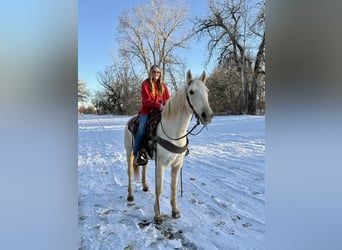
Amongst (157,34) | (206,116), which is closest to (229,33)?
(157,34)

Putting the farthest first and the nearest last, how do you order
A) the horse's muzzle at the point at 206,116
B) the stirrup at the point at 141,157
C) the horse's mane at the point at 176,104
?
the stirrup at the point at 141,157
the horse's mane at the point at 176,104
the horse's muzzle at the point at 206,116

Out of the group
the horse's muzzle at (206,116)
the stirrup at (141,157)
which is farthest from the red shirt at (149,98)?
the horse's muzzle at (206,116)

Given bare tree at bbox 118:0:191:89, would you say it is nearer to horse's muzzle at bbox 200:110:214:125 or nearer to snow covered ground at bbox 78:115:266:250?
snow covered ground at bbox 78:115:266:250

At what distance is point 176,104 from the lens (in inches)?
52.5

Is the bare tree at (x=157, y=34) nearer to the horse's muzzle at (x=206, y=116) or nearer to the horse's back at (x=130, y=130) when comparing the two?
the horse's back at (x=130, y=130)

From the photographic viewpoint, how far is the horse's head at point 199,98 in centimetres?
112

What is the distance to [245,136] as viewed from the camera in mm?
3711

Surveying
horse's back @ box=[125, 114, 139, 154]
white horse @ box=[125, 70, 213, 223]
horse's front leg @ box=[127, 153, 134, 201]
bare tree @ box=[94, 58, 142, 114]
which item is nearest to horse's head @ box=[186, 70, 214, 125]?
white horse @ box=[125, 70, 213, 223]

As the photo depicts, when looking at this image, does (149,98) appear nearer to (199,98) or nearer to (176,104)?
(176,104)

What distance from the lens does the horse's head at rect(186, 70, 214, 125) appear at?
1124mm

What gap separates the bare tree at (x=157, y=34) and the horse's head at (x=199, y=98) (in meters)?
0.58

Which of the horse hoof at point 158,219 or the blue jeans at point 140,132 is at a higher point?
the blue jeans at point 140,132
